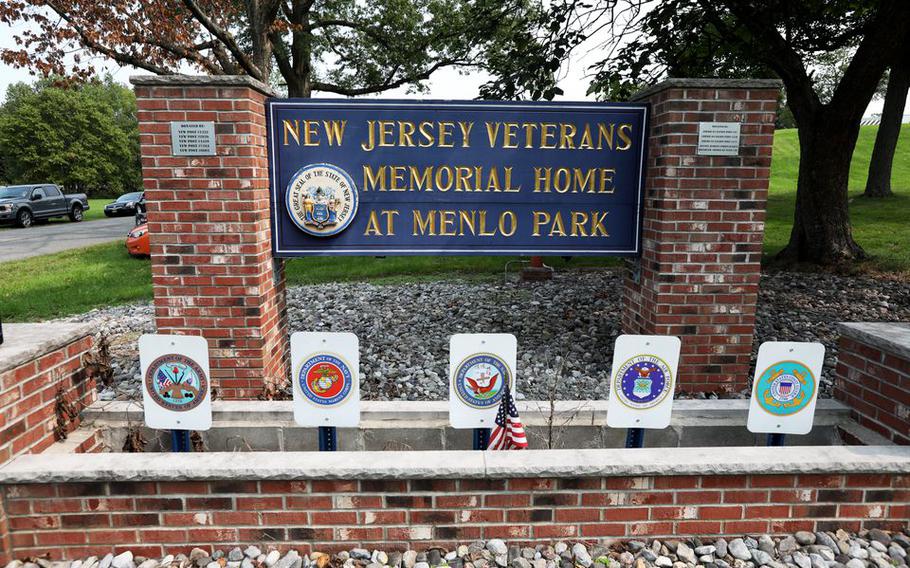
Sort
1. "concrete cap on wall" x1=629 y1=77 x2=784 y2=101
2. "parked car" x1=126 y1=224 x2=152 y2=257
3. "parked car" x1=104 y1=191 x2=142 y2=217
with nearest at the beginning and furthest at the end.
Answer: "concrete cap on wall" x1=629 y1=77 x2=784 y2=101, "parked car" x1=126 y1=224 x2=152 y2=257, "parked car" x1=104 y1=191 x2=142 y2=217

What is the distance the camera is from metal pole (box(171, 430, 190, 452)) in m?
3.22

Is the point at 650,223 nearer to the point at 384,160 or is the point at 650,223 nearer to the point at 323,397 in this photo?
the point at 384,160

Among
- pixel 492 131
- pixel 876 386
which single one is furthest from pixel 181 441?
pixel 876 386

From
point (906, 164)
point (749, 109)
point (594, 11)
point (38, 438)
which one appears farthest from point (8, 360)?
point (906, 164)

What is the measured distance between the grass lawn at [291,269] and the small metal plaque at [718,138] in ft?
18.8

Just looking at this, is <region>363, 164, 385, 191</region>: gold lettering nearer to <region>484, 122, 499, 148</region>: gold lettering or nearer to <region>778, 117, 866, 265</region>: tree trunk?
<region>484, 122, 499, 148</region>: gold lettering

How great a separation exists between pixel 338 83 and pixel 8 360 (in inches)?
745

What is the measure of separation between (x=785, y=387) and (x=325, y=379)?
2573 millimetres

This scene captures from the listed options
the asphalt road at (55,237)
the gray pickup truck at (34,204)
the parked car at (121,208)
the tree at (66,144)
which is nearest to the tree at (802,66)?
the asphalt road at (55,237)

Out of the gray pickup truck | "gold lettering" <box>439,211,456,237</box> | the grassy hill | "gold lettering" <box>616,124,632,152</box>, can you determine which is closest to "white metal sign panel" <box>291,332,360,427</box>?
"gold lettering" <box>439,211,456,237</box>

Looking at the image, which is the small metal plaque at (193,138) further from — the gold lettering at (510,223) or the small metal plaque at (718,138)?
the small metal plaque at (718,138)

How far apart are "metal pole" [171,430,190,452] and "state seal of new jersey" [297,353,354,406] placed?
815mm

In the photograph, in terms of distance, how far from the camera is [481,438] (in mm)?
3332

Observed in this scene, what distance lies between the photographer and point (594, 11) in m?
8.04
